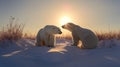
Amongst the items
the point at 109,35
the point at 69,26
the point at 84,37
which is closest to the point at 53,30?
the point at 69,26

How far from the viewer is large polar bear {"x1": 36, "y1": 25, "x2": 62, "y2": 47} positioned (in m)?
9.90

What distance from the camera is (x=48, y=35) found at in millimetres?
10062

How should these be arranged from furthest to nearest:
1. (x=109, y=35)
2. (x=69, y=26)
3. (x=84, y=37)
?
1. (x=109, y=35)
2. (x=69, y=26)
3. (x=84, y=37)

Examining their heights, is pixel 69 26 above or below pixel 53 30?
above

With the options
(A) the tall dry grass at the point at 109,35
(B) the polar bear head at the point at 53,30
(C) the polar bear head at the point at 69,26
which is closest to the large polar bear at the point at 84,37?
(C) the polar bear head at the point at 69,26

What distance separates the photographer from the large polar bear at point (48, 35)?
9.90 metres

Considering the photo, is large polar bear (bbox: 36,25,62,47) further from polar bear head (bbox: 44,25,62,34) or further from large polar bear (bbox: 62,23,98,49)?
large polar bear (bbox: 62,23,98,49)

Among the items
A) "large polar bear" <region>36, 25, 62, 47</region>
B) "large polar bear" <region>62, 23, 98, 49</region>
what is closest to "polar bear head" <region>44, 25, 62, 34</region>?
"large polar bear" <region>36, 25, 62, 47</region>

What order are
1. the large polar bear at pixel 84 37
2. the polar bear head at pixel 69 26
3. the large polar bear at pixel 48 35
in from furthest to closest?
1. the polar bear head at pixel 69 26
2. the large polar bear at pixel 48 35
3. the large polar bear at pixel 84 37

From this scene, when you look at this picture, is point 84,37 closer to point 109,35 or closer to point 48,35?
point 48,35

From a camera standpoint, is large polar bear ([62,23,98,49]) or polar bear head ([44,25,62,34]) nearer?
large polar bear ([62,23,98,49])

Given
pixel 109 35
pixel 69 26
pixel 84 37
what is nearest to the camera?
pixel 84 37

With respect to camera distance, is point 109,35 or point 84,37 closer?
point 84,37

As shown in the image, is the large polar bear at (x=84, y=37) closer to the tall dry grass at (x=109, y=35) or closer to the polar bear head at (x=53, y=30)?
the polar bear head at (x=53, y=30)
